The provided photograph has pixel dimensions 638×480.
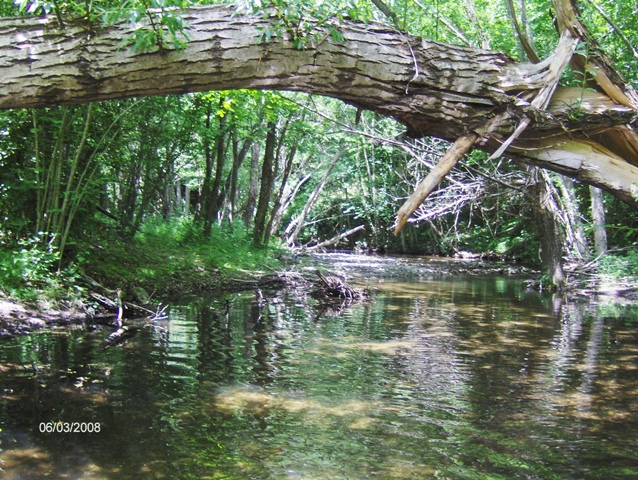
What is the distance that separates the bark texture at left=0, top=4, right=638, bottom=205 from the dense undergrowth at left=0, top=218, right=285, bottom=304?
5149 mm

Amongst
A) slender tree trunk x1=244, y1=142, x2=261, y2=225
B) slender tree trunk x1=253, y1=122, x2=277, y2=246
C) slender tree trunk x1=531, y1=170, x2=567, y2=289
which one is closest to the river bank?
slender tree trunk x1=531, y1=170, x2=567, y2=289

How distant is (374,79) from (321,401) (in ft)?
9.76

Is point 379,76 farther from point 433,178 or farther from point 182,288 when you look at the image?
point 182,288

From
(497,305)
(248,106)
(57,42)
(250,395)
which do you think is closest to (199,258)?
(248,106)

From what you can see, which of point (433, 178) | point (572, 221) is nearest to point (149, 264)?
point (433, 178)

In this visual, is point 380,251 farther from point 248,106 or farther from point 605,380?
point 605,380

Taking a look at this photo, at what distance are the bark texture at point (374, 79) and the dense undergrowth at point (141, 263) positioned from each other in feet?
16.9

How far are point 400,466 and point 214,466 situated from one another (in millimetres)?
1265

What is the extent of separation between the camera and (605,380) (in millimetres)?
6234

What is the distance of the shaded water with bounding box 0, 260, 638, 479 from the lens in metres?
4.00

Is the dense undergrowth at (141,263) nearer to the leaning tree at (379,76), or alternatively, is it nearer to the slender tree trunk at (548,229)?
the leaning tree at (379,76)

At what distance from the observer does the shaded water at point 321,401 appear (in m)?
4.00

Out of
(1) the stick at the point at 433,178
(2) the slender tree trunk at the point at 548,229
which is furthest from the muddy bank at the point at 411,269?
(1) the stick at the point at 433,178

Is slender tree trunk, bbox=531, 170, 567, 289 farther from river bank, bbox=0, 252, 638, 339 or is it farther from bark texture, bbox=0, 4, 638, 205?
bark texture, bbox=0, 4, 638, 205
